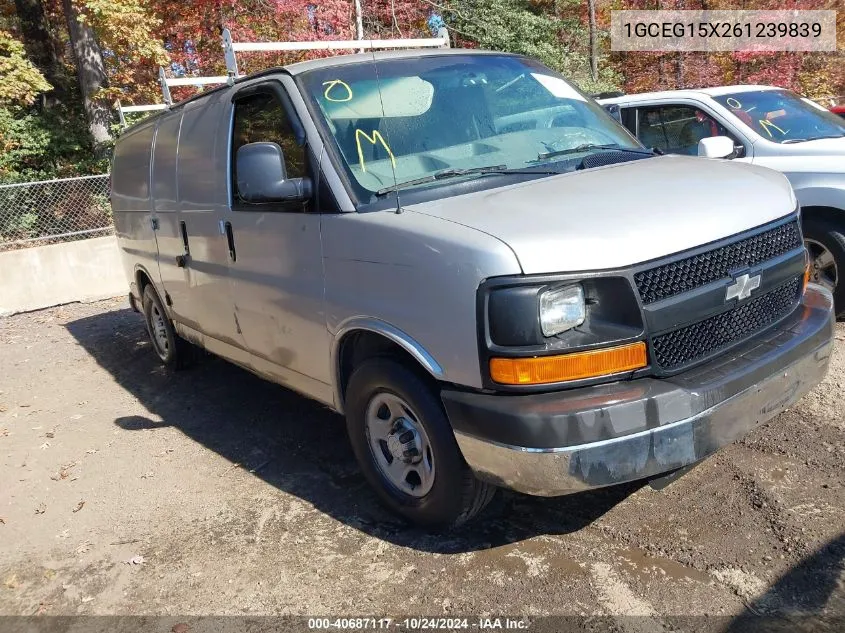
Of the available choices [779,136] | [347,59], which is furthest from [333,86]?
[779,136]

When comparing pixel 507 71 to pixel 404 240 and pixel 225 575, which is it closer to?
pixel 404 240

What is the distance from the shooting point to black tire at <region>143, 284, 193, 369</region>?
6.24 metres

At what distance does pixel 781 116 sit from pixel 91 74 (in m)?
13.1

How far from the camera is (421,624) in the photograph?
9.36ft

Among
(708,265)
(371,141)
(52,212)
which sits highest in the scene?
(371,141)

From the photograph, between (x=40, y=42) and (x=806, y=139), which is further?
(x=40, y=42)

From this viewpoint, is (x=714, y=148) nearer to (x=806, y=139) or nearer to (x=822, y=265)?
(x=822, y=265)

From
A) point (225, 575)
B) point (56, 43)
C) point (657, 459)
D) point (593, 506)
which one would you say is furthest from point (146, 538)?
point (56, 43)

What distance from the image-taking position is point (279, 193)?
3.45 m

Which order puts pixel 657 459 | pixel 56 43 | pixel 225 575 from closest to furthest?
pixel 657 459 → pixel 225 575 → pixel 56 43

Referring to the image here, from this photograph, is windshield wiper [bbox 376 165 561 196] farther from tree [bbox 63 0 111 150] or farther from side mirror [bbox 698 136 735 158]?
tree [bbox 63 0 111 150]

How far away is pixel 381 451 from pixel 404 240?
3.76 feet

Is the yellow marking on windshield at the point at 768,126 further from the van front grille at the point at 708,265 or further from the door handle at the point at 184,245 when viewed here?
the door handle at the point at 184,245

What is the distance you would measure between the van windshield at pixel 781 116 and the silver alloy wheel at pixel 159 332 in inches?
212
